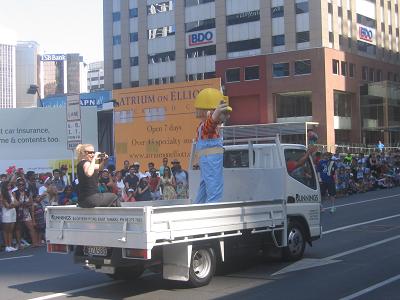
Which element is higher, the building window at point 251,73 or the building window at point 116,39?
the building window at point 116,39

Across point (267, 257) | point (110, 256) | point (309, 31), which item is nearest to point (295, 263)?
point (267, 257)

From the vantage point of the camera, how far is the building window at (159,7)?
71.6 metres

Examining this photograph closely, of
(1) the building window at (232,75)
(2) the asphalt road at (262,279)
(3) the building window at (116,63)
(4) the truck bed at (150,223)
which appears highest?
(3) the building window at (116,63)

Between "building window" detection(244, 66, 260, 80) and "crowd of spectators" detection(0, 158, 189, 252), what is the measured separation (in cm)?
3913

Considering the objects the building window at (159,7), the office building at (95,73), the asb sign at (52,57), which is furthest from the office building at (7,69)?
the building window at (159,7)

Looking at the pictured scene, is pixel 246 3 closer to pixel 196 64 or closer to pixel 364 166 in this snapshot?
pixel 196 64

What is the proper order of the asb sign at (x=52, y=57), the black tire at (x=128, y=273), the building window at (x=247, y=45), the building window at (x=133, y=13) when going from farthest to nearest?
the asb sign at (x=52, y=57) → the building window at (x=133, y=13) → the building window at (x=247, y=45) → the black tire at (x=128, y=273)

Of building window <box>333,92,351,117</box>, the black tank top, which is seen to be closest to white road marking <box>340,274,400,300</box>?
the black tank top

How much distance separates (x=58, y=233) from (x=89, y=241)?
1.99ft

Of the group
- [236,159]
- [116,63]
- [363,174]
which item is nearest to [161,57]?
[116,63]

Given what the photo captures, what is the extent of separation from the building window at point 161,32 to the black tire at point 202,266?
2538 inches

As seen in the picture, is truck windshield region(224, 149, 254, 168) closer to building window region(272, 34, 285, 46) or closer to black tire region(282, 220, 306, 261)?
black tire region(282, 220, 306, 261)

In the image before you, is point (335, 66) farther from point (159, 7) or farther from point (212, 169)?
point (212, 169)

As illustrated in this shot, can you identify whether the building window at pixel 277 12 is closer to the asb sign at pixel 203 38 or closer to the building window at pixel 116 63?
the asb sign at pixel 203 38
